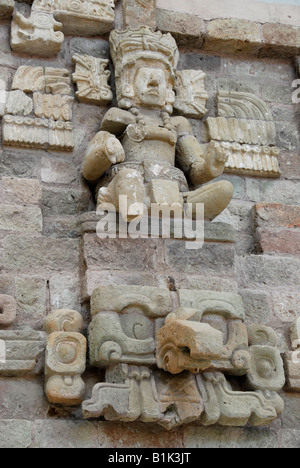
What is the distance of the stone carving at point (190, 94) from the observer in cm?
459

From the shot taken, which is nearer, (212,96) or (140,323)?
(140,323)

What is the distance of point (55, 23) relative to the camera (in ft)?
14.9

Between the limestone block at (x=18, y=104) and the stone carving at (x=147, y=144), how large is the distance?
42cm

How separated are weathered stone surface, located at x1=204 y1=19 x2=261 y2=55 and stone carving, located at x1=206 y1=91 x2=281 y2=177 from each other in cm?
36

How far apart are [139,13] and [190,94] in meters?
0.60

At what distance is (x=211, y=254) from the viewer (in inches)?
152

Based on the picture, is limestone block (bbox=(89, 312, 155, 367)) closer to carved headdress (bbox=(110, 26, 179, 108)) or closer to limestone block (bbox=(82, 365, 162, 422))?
limestone block (bbox=(82, 365, 162, 422))

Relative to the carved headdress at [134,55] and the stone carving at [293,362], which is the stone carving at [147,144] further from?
the stone carving at [293,362]

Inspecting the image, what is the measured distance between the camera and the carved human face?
4.34 meters
